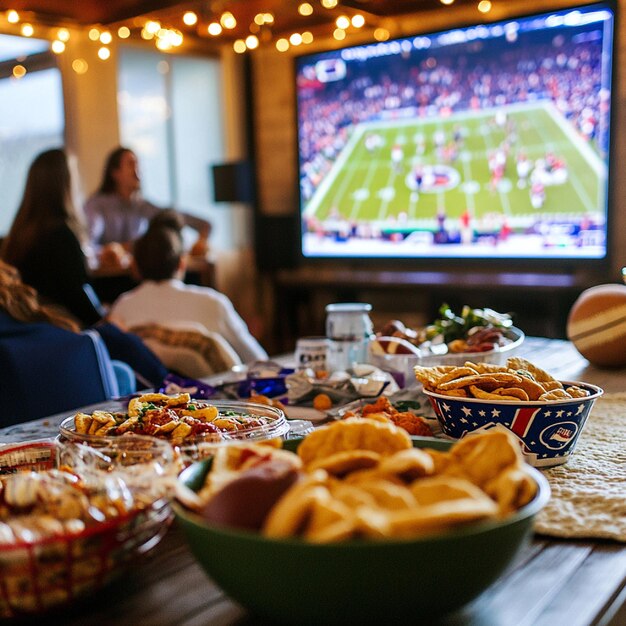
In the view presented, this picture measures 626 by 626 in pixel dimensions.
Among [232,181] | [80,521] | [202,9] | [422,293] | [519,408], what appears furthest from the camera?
[232,181]

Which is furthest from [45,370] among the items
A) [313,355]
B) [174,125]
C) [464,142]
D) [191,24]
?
[174,125]

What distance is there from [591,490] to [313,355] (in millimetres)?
855

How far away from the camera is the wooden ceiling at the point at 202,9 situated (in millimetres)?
5035

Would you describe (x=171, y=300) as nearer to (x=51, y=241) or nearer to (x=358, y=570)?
(x=51, y=241)

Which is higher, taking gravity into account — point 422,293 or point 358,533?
point 358,533

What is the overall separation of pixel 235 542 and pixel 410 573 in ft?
0.45

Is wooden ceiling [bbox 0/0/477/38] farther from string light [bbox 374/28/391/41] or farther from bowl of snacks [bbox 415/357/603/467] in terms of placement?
bowl of snacks [bbox 415/357/603/467]

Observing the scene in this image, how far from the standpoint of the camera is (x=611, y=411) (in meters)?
1.51

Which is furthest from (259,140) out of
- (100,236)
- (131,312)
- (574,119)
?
(131,312)

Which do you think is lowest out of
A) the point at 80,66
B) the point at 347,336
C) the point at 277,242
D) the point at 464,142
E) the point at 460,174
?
the point at 277,242

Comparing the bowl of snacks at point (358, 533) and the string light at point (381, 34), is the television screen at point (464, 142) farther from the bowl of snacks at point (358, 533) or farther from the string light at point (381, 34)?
the bowl of snacks at point (358, 533)

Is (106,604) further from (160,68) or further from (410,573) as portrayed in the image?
(160,68)

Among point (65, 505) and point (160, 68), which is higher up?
point (160, 68)

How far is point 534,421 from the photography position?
1.10m
